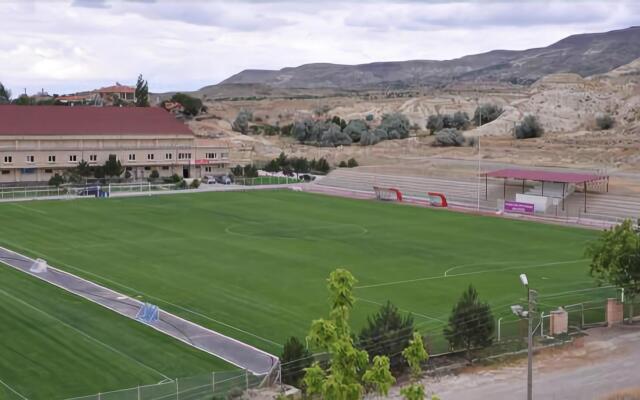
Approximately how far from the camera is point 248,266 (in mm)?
42188

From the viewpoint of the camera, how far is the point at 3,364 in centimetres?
2598

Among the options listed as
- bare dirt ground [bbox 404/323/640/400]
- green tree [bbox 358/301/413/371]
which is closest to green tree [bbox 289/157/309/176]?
bare dirt ground [bbox 404/323/640/400]

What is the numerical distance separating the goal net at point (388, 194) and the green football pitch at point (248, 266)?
5596 mm

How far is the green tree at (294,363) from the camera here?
79.1 feet

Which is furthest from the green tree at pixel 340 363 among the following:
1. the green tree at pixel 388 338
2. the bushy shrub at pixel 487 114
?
the bushy shrub at pixel 487 114

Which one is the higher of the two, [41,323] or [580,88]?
[580,88]

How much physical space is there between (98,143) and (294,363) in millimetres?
73145

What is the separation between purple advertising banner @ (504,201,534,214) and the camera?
6419 centimetres

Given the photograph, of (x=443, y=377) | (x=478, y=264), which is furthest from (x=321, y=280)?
(x=443, y=377)

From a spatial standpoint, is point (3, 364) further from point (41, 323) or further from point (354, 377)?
point (354, 377)

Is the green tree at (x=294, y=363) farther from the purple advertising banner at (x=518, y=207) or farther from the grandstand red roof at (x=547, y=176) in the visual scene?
the grandstand red roof at (x=547, y=176)

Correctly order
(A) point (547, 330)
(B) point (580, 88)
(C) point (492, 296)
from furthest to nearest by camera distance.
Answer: (B) point (580, 88), (C) point (492, 296), (A) point (547, 330)

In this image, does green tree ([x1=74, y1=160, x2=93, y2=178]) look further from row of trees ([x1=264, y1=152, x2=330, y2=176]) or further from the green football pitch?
row of trees ([x1=264, y1=152, x2=330, y2=176])

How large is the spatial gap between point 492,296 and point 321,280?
7.76m
